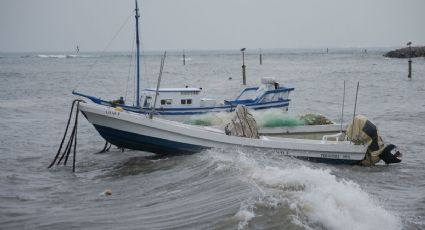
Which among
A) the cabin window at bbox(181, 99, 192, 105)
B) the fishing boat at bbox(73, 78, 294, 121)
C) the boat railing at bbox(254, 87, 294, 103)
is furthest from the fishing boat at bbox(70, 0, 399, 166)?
the boat railing at bbox(254, 87, 294, 103)

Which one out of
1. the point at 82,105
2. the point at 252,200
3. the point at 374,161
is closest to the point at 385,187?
the point at 374,161

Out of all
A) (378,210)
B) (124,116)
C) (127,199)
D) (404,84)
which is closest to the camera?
(378,210)

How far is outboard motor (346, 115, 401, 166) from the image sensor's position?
54.7 ft

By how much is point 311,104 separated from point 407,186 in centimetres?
2340

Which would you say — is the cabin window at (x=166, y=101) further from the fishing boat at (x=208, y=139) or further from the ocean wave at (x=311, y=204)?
the ocean wave at (x=311, y=204)

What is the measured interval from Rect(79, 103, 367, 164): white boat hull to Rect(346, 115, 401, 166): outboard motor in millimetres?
281

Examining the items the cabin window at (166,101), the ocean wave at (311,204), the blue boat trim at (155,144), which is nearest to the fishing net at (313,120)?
the blue boat trim at (155,144)

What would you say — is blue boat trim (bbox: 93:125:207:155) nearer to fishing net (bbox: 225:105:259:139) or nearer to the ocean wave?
fishing net (bbox: 225:105:259:139)

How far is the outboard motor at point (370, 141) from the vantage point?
16688mm

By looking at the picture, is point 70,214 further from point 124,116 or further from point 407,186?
point 407,186

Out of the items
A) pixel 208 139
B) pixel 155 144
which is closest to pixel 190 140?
pixel 208 139

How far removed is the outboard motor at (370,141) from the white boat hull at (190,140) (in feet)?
0.92

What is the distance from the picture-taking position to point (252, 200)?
10.8 meters

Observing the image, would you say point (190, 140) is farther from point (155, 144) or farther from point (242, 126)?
point (242, 126)
